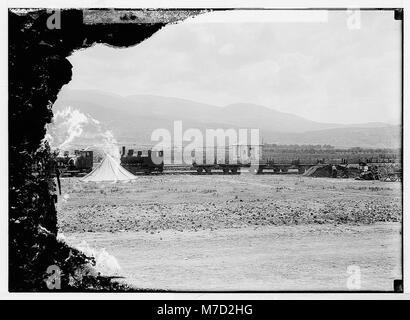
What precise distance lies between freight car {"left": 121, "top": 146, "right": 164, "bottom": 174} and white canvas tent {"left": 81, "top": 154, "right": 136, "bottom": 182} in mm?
44

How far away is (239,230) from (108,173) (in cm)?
109

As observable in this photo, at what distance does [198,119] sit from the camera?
4.46 m

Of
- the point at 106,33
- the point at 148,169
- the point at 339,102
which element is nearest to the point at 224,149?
the point at 148,169

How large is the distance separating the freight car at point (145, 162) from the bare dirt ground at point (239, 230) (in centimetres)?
8

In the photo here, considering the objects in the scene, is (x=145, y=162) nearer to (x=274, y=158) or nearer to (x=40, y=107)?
(x=40, y=107)

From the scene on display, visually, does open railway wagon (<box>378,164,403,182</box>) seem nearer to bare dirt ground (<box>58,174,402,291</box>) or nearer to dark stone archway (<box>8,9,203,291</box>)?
bare dirt ground (<box>58,174,402,291</box>)

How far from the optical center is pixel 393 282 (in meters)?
4.40

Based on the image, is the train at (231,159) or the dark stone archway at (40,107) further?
the train at (231,159)

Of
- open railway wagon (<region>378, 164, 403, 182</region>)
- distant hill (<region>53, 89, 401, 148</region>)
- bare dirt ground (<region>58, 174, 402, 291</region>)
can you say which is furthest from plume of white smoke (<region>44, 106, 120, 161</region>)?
open railway wagon (<region>378, 164, 403, 182</region>)

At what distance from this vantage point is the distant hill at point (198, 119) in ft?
14.5

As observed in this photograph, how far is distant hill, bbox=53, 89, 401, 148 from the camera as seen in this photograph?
441 cm

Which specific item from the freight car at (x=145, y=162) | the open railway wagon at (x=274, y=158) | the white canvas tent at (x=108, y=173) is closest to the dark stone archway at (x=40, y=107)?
the white canvas tent at (x=108, y=173)

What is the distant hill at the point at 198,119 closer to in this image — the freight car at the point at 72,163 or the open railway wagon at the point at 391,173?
the open railway wagon at the point at 391,173
